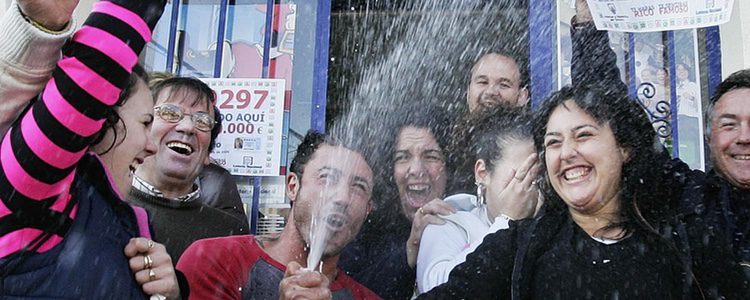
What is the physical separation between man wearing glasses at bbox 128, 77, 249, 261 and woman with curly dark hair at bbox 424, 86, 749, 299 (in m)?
1.12

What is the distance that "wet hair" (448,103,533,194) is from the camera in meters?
3.01

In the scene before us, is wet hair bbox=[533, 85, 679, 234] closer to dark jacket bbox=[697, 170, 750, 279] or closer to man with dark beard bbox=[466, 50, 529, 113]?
dark jacket bbox=[697, 170, 750, 279]

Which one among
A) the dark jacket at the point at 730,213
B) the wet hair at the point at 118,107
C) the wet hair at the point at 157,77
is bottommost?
the dark jacket at the point at 730,213

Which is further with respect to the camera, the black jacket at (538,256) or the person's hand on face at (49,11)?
the black jacket at (538,256)

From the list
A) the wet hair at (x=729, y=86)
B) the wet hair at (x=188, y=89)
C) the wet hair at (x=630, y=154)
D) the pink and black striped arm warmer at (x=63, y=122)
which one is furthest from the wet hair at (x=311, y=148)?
the pink and black striped arm warmer at (x=63, y=122)

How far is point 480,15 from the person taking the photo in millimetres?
5336

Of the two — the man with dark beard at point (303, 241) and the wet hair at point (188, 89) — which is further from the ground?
the wet hair at point (188, 89)

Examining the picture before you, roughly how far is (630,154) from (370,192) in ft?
3.26

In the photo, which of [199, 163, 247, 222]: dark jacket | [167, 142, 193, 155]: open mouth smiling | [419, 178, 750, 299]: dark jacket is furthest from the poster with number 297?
[419, 178, 750, 299]: dark jacket

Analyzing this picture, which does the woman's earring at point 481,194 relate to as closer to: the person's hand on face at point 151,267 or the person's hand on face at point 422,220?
the person's hand on face at point 422,220

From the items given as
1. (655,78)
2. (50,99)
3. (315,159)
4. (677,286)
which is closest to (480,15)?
(655,78)

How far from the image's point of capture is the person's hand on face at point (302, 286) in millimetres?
2209

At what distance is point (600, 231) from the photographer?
2.50m

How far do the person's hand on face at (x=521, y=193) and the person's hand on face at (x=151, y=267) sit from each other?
58.8 inches
